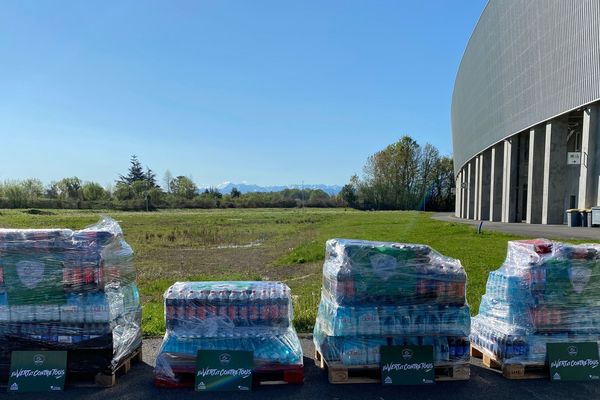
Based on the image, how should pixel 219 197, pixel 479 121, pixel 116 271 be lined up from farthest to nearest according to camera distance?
1. pixel 219 197
2. pixel 479 121
3. pixel 116 271

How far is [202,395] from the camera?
3.47 metres

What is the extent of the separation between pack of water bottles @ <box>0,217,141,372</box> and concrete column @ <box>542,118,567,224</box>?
27760 mm

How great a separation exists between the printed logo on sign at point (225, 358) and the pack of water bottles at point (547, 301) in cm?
276

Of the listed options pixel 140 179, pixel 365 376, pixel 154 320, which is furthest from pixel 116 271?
pixel 140 179

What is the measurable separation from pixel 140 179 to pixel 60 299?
118386mm

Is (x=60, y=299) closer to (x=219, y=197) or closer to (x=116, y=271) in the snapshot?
(x=116, y=271)

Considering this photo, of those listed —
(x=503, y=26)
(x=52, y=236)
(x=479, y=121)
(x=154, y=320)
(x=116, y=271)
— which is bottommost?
(x=154, y=320)

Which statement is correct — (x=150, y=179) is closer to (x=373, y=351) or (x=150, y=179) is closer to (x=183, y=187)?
(x=183, y=187)

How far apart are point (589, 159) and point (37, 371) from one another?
25220mm

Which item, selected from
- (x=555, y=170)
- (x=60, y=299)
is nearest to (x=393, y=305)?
(x=60, y=299)

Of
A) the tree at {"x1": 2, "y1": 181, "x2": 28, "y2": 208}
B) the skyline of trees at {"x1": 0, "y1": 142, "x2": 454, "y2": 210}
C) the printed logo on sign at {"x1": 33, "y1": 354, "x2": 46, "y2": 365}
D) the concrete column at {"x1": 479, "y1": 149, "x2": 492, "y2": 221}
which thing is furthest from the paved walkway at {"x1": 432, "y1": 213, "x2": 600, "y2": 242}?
the tree at {"x1": 2, "y1": 181, "x2": 28, "y2": 208}

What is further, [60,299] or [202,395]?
[60,299]

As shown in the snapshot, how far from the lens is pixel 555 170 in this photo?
2464 cm

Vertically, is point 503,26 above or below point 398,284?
above
